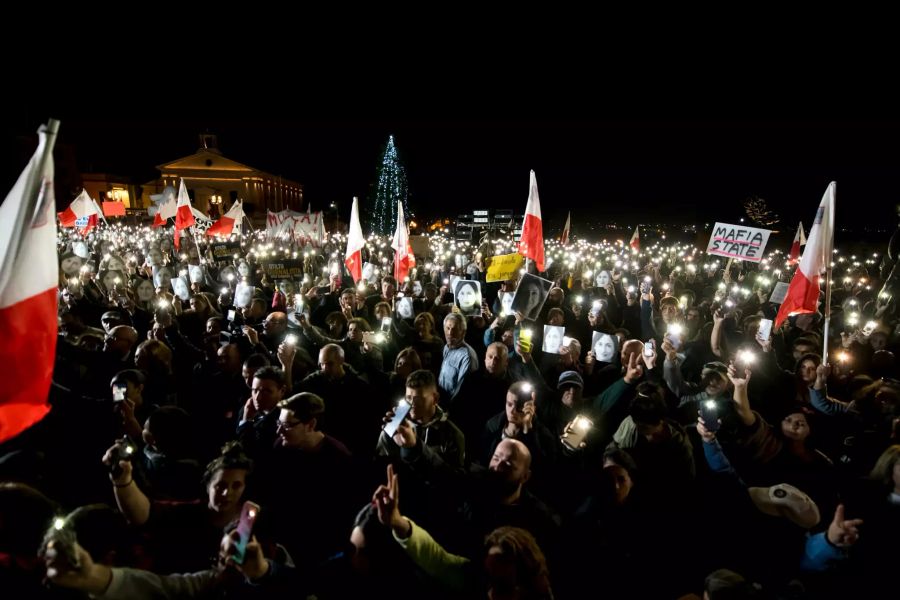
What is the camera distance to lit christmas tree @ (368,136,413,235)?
6155 centimetres

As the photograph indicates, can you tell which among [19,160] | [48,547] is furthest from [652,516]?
[19,160]

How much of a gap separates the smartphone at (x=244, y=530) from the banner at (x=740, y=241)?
385 inches

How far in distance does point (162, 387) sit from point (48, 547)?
122 inches

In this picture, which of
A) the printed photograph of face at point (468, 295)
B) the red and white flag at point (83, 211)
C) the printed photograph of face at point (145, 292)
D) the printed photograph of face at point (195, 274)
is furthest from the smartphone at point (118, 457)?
the red and white flag at point (83, 211)

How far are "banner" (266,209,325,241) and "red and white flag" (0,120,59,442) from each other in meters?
16.1

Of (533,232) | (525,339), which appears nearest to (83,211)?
(533,232)

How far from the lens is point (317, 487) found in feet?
10.9

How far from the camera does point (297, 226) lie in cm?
1909

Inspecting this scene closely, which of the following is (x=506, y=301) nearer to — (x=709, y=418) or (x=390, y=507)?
(x=709, y=418)

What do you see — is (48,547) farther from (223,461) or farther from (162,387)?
(162,387)

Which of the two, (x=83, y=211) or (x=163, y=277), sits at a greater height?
(x=83, y=211)

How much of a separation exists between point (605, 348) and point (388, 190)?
59.6 metres

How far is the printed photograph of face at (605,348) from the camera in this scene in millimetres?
6148

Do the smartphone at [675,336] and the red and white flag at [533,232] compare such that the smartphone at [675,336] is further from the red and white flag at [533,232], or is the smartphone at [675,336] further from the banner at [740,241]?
the banner at [740,241]
